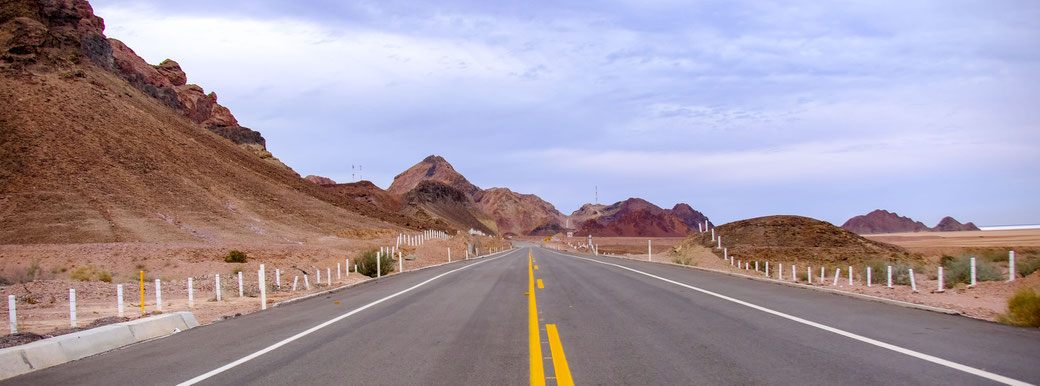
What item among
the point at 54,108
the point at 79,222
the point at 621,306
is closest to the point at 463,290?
the point at 621,306

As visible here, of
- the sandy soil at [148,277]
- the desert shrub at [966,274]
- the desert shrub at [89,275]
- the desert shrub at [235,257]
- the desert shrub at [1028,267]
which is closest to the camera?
the sandy soil at [148,277]

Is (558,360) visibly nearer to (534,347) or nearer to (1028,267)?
(534,347)

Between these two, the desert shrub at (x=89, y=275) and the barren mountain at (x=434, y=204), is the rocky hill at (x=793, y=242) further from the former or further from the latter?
the barren mountain at (x=434, y=204)

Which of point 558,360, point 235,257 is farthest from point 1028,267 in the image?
point 235,257

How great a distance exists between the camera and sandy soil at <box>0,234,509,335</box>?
17.0 meters

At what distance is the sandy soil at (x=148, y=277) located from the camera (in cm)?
1703

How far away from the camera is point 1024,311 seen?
9.43 metres

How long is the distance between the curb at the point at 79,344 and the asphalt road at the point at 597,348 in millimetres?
298

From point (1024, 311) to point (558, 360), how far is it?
7353mm

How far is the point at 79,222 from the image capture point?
48750 mm

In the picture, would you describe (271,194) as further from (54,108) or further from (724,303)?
(724,303)

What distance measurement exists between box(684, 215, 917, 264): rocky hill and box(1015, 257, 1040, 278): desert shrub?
12214 mm

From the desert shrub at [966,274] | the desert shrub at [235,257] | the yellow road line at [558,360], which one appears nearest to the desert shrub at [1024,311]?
the yellow road line at [558,360]

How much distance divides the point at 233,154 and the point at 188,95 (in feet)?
162
